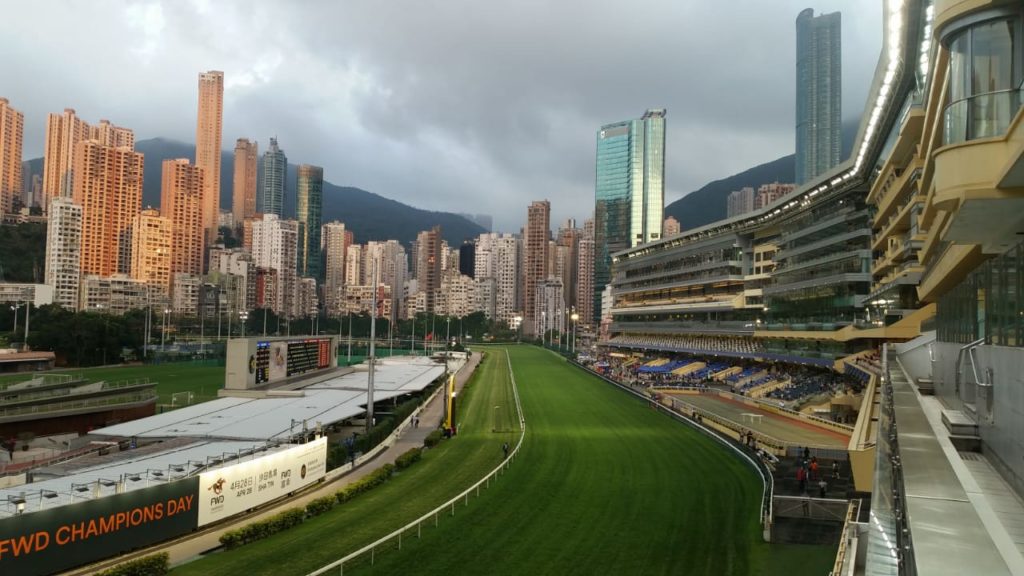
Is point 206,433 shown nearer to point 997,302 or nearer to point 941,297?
point 941,297

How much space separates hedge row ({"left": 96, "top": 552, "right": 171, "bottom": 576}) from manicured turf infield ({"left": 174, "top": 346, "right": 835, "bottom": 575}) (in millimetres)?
841

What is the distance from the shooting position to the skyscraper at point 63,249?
560ft

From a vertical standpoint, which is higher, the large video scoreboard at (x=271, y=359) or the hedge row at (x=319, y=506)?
the large video scoreboard at (x=271, y=359)

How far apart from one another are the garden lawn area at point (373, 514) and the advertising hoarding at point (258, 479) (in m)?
1.69

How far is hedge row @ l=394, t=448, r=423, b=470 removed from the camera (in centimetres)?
3000

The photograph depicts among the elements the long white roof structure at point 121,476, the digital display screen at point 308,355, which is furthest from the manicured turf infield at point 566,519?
the digital display screen at point 308,355

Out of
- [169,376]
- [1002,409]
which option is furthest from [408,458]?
[169,376]

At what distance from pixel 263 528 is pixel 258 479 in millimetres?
2789

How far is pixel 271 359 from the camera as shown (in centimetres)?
5038

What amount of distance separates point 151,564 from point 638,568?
11.7m

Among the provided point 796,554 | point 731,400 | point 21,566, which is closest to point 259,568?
point 21,566

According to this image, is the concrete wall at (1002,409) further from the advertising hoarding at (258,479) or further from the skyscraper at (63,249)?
the skyscraper at (63,249)

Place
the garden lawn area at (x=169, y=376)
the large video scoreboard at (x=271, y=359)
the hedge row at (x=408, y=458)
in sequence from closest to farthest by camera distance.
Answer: the hedge row at (x=408, y=458) → the large video scoreboard at (x=271, y=359) → the garden lawn area at (x=169, y=376)

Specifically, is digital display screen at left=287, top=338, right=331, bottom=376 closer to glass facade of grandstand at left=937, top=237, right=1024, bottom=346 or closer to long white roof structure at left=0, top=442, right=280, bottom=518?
long white roof structure at left=0, top=442, right=280, bottom=518
